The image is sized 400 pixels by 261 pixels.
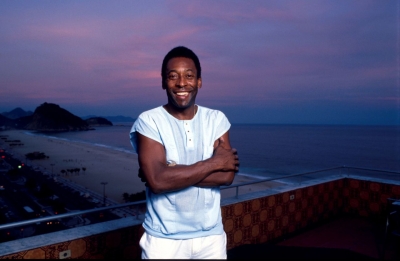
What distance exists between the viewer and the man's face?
1.28 m

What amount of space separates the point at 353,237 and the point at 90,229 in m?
3.11

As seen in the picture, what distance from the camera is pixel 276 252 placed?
0.83 m

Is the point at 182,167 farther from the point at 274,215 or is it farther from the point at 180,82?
the point at 274,215

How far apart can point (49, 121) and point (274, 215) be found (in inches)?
4820

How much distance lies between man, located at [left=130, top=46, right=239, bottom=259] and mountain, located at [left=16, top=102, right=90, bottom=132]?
4721 inches

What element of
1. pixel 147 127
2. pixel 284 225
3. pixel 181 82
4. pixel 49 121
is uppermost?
pixel 181 82

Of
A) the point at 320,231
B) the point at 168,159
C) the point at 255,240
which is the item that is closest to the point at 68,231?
the point at 168,159

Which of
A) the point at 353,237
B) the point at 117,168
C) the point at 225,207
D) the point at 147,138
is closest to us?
the point at 147,138

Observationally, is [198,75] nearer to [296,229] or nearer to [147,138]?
[147,138]

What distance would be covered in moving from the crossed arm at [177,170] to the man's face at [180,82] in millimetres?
214

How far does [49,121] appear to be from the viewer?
11181 centimetres

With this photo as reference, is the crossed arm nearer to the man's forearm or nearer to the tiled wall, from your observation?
the man's forearm

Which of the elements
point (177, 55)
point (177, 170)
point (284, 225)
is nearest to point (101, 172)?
point (284, 225)

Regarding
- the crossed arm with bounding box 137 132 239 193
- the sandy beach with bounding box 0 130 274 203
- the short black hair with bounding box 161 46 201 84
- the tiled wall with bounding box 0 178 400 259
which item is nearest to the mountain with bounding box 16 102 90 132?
the sandy beach with bounding box 0 130 274 203
